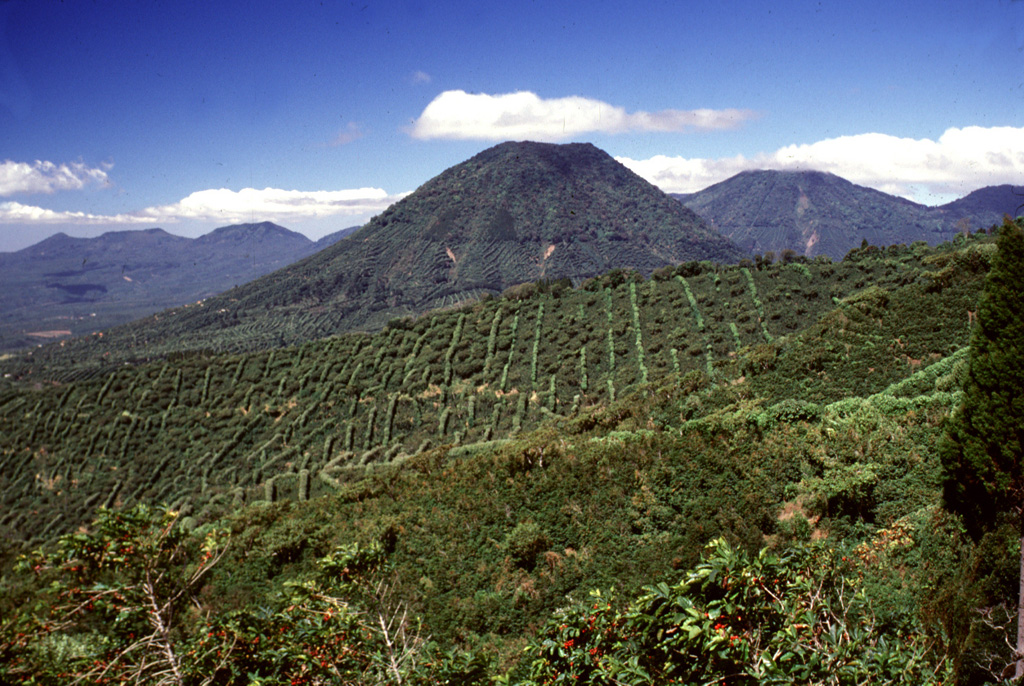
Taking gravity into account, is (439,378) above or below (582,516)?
below

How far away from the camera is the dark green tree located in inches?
449

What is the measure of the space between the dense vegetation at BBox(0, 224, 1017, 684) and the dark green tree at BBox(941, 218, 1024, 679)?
32.1 inches

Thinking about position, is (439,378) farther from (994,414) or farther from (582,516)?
(994,414)

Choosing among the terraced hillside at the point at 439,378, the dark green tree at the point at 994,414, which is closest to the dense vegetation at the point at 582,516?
the terraced hillside at the point at 439,378

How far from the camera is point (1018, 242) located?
12.4 m

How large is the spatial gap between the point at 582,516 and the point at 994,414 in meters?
11.2

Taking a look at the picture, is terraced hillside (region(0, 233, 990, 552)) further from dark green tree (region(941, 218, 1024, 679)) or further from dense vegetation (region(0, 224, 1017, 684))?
dark green tree (region(941, 218, 1024, 679))

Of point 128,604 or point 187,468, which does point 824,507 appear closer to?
point 128,604

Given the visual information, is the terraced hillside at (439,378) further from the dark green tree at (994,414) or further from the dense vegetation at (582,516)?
the dark green tree at (994,414)

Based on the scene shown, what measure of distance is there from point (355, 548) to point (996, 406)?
14.2 m

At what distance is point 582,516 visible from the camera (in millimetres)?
17688

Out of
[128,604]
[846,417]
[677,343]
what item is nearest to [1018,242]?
[846,417]

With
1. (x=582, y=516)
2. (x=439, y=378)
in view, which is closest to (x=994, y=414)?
(x=582, y=516)

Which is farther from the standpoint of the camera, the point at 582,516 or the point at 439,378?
the point at 439,378
